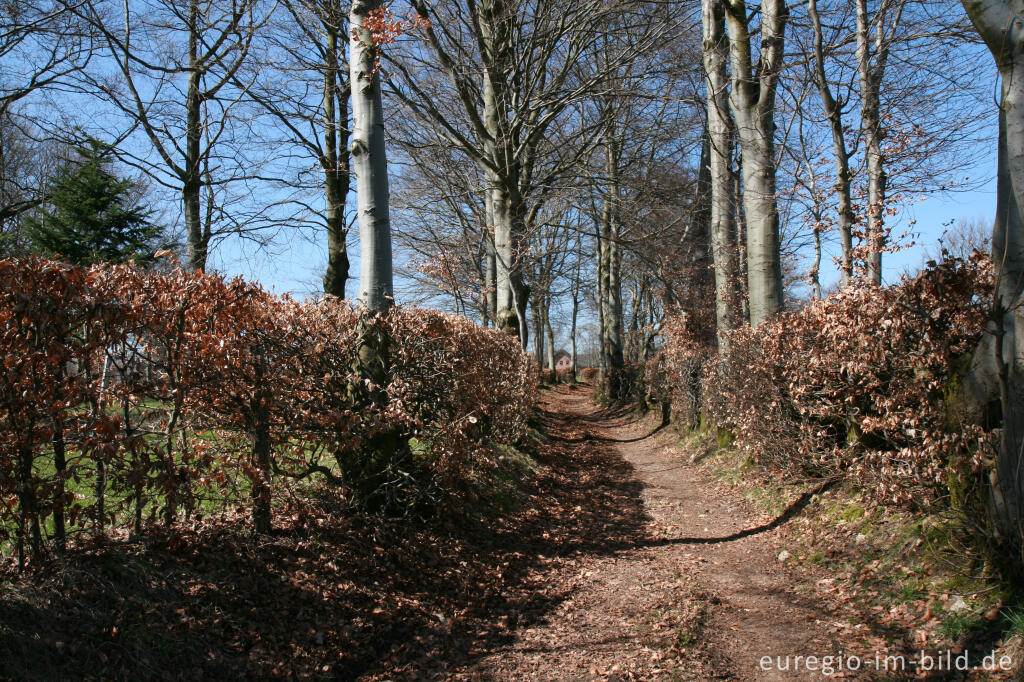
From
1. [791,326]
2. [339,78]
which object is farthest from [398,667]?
[339,78]

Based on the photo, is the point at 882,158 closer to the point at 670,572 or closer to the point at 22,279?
the point at 670,572

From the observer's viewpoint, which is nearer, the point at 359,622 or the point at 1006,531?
the point at 1006,531

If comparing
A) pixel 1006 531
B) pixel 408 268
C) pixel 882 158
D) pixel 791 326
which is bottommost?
pixel 1006 531

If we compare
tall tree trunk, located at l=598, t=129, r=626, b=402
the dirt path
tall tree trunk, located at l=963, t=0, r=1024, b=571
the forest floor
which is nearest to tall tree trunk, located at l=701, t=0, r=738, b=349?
the dirt path

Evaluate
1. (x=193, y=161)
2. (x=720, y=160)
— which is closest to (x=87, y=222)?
(x=193, y=161)

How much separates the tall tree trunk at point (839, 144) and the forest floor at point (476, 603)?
4.03m

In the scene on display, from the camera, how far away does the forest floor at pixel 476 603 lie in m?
3.26

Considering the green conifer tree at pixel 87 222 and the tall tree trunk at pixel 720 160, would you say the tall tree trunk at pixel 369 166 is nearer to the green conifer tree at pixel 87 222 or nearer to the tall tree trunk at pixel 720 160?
the tall tree trunk at pixel 720 160

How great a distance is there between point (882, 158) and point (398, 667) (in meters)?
10.4

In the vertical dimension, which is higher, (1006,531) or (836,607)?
(1006,531)

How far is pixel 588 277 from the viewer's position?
1324 inches

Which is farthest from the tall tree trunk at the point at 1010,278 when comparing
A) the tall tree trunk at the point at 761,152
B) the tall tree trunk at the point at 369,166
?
the tall tree trunk at the point at 369,166

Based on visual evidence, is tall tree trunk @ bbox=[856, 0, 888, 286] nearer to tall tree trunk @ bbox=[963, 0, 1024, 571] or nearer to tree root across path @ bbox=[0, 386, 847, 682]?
tree root across path @ bbox=[0, 386, 847, 682]

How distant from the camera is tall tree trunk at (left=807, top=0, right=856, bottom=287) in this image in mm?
8320
